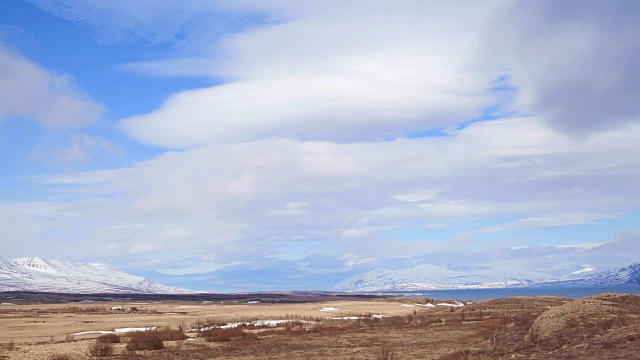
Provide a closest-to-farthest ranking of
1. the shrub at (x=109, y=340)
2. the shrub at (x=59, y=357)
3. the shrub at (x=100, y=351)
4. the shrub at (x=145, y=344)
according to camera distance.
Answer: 1. the shrub at (x=59, y=357)
2. the shrub at (x=100, y=351)
3. the shrub at (x=145, y=344)
4. the shrub at (x=109, y=340)

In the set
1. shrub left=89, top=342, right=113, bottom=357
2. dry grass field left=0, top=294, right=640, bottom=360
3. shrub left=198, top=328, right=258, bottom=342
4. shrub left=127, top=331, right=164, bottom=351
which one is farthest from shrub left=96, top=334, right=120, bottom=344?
shrub left=198, top=328, right=258, bottom=342

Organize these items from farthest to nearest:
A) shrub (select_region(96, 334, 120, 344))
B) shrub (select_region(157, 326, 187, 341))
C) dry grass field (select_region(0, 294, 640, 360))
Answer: shrub (select_region(157, 326, 187, 341)) < shrub (select_region(96, 334, 120, 344)) < dry grass field (select_region(0, 294, 640, 360))

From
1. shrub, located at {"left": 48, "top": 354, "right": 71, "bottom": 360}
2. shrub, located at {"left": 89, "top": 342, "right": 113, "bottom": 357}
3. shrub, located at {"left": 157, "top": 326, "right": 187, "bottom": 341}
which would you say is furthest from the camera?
shrub, located at {"left": 157, "top": 326, "right": 187, "bottom": 341}

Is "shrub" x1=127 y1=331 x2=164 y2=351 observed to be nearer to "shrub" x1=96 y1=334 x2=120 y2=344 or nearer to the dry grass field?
the dry grass field

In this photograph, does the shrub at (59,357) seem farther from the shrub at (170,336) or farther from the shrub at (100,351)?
the shrub at (170,336)

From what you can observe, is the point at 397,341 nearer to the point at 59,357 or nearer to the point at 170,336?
the point at 170,336

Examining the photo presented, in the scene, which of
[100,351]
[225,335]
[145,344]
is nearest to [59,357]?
[100,351]

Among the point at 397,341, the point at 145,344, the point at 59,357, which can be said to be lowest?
the point at 397,341

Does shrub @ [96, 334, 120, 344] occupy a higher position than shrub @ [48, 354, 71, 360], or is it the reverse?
shrub @ [96, 334, 120, 344]

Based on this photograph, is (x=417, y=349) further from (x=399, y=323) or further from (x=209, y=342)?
(x=399, y=323)

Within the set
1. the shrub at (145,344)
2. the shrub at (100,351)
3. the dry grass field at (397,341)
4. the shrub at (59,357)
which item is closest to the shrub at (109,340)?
the dry grass field at (397,341)

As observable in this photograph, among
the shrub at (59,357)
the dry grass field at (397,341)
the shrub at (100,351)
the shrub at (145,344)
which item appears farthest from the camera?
the shrub at (145,344)

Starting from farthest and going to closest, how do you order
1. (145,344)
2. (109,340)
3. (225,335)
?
(225,335)
(109,340)
(145,344)

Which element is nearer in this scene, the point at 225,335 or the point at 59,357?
the point at 59,357
